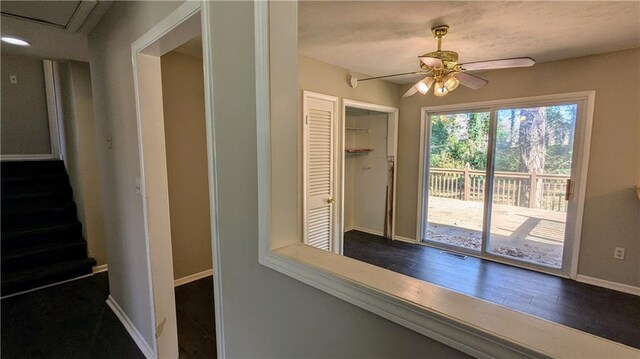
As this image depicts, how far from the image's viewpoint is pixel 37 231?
10.5 feet

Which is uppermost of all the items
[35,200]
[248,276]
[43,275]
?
[248,276]

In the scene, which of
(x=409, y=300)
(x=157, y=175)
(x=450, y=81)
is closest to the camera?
(x=409, y=300)

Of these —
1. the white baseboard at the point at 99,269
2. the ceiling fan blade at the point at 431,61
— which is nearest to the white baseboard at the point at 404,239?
the ceiling fan blade at the point at 431,61

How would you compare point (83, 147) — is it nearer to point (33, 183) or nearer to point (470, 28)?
point (33, 183)

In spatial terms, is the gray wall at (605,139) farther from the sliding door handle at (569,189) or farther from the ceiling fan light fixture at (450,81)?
the ceiling fan light fixture at (450,81)

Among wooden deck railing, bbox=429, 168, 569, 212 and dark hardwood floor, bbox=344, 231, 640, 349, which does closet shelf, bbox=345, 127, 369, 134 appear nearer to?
wooden deck railing, bbox=429, 168, 569, 212

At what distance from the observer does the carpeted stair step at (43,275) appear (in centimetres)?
281

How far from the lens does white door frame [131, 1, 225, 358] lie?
4.54 ft

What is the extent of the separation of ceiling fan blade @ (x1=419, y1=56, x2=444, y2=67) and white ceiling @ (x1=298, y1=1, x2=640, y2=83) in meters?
0.30

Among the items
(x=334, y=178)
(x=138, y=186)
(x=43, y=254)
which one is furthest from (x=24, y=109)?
(x=334, y=178)

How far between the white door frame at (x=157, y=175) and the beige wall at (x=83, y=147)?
6.42 feet

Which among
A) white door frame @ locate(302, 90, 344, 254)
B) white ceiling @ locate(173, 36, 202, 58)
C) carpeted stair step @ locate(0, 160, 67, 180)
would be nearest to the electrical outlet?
white ceiling @ locate(173, 36, 202, 58)

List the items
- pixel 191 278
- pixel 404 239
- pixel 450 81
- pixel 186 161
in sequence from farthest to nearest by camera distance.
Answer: pixel 404 239
pixel 191 278
pixel 186 161
pixel 450 81

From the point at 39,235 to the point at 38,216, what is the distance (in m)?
0.29
